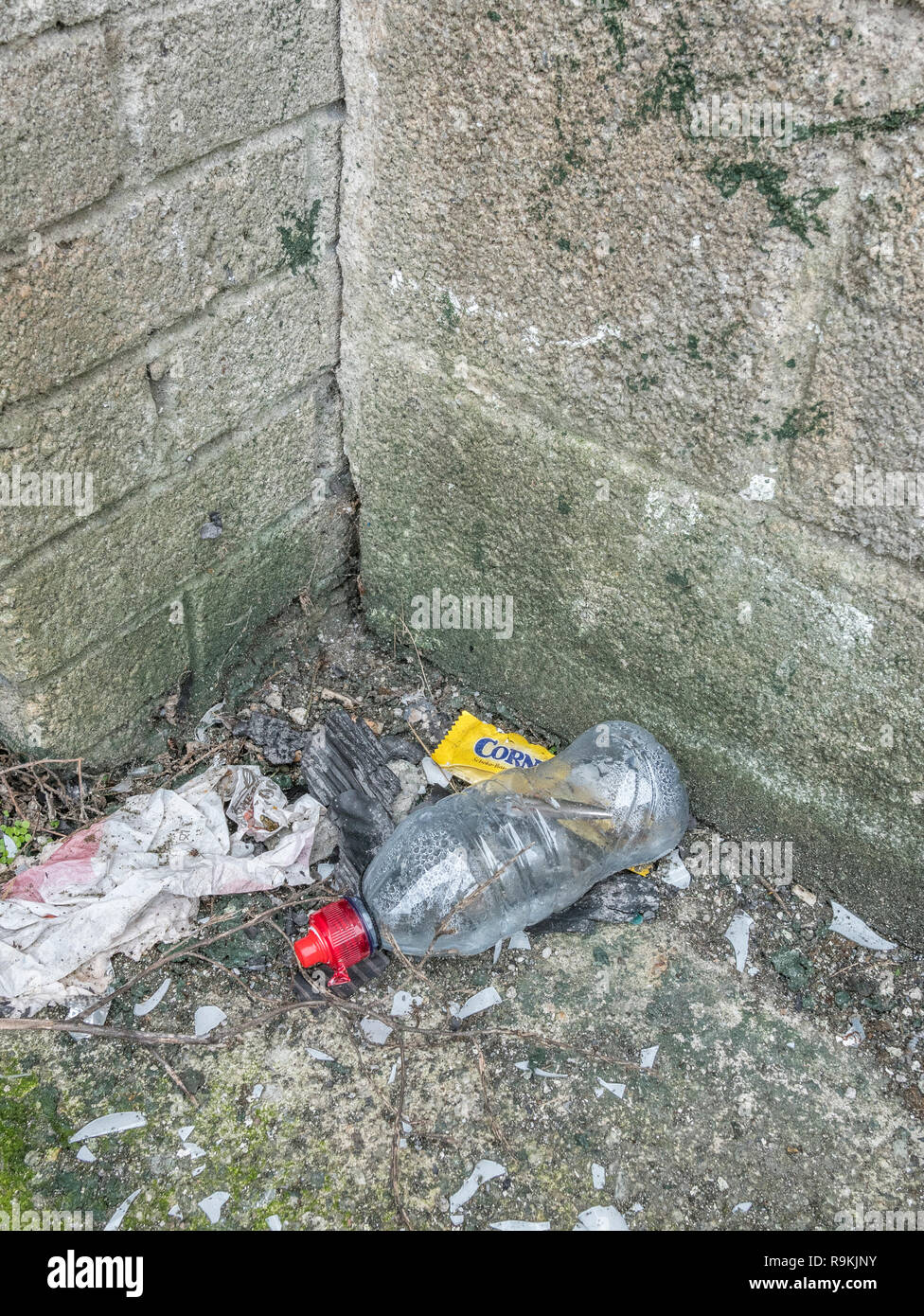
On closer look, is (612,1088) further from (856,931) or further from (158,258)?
(158,258)

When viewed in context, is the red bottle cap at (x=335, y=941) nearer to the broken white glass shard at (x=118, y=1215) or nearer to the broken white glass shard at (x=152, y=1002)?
the broken white glass shard at (x=152, y=1002)

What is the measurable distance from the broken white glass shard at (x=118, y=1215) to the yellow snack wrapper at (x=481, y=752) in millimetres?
1172

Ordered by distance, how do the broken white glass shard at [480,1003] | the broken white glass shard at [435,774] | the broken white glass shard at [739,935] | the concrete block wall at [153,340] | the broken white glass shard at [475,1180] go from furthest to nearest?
the broken white glass shard at [435,774] → the broken white glass shard at [739,935] → the broken white glass shard at [480,1003] → the broken white glass shard at [475,1180] → the concrete block wall at [153,340]

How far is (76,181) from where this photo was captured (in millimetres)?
1770

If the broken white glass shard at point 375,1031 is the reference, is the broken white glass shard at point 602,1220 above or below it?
below

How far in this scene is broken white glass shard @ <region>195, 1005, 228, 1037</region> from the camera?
2.08 meters

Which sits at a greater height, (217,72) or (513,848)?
(217,72)

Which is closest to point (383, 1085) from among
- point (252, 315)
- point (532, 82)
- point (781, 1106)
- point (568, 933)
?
point (568, 933)

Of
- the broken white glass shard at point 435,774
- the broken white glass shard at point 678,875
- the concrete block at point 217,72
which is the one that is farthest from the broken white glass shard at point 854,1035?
the concrete block at point 217,72

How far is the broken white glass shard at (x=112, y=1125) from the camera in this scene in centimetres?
191

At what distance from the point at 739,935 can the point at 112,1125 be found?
1.38 meters

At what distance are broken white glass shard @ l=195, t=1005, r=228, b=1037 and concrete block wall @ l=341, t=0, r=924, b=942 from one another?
1089 mm

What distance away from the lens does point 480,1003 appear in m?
2.16

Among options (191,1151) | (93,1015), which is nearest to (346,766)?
(93,1015)
